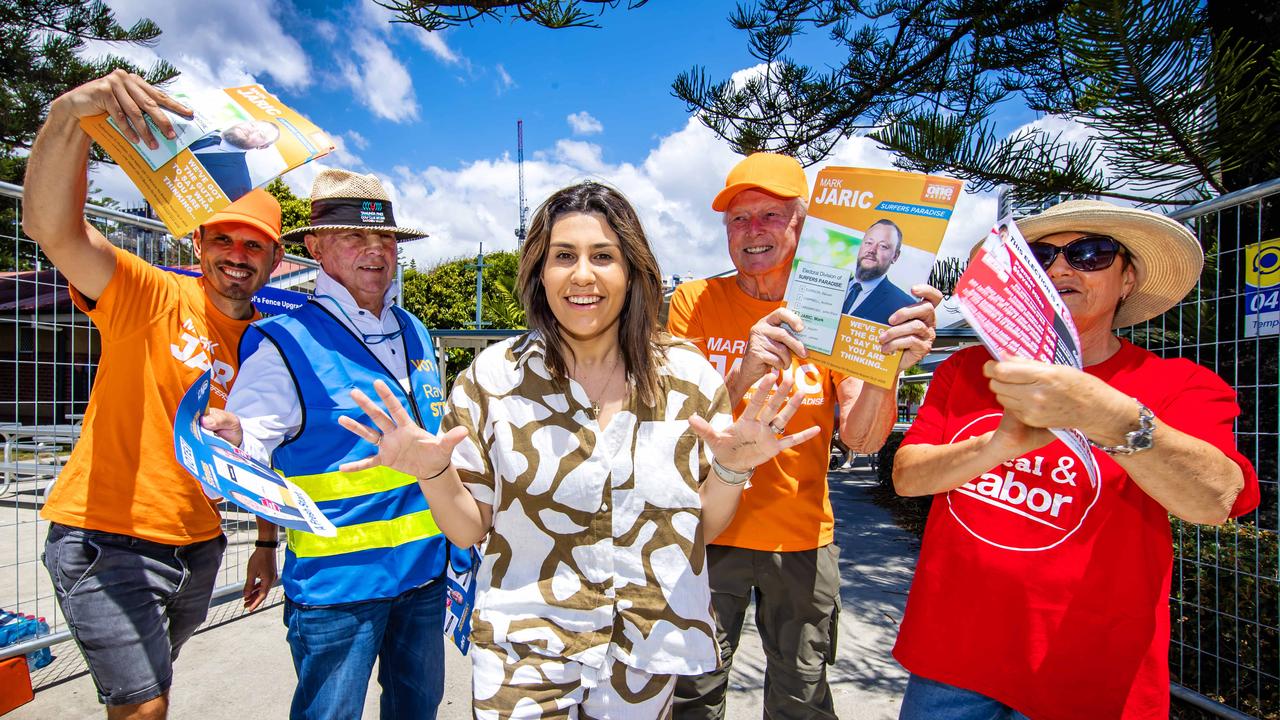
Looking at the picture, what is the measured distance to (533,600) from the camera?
4.72ft

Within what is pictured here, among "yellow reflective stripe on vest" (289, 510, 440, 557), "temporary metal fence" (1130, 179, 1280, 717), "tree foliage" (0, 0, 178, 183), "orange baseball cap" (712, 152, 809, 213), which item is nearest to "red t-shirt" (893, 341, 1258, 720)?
"orange baseball cap" (712, 152, 809, 213)

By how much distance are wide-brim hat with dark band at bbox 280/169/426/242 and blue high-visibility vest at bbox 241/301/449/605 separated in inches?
12.6

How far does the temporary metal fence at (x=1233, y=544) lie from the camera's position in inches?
93.6

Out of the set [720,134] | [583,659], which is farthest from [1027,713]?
[720,134]

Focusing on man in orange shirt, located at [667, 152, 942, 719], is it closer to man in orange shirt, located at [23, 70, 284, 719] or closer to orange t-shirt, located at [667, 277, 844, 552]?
orange t-shirt, located at [667, 277, 844, 552]

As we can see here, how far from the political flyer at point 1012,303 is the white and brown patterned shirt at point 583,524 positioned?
69 centimetres

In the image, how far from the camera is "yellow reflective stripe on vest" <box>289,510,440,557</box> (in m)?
1.88

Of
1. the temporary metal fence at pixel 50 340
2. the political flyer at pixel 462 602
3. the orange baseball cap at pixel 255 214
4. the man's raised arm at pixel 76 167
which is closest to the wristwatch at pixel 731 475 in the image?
the political flyer at pixel 462 602

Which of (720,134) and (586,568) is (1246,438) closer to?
(586,568)

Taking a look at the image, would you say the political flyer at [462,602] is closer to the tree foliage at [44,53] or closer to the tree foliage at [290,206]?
the tree foliage at [44,53]

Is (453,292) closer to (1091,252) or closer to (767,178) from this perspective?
(767,178)

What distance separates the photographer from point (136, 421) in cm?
214

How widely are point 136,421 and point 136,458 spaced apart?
127mm

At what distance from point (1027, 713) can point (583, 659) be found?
3.68 ft
